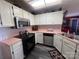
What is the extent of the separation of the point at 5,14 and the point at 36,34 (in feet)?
7.06

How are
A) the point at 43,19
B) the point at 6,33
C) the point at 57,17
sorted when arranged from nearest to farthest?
the point at 6,33, the point at 57,17, the point at 43,19

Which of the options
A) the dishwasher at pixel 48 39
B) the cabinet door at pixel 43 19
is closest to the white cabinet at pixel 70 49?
the dishwasher at pixel 48 39

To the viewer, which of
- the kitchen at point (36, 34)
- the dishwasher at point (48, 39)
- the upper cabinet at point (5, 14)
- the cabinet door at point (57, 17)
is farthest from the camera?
the dishwasher at point (48, 39)

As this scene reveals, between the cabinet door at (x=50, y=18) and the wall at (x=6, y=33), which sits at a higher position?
the cabinet door at (x=50, y=18)

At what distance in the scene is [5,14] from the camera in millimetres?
1593

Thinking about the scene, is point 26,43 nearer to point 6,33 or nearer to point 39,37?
point 6,33

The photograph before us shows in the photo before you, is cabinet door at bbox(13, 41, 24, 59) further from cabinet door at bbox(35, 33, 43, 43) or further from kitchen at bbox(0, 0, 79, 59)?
cabinet door at bbox(35, 33, 43, 43)

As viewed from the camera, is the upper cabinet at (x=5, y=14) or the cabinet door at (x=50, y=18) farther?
the cabinet door at (x=50, y=18)

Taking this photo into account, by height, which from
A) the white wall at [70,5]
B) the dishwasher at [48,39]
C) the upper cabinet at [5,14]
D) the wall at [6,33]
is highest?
the white wall at [70,5]

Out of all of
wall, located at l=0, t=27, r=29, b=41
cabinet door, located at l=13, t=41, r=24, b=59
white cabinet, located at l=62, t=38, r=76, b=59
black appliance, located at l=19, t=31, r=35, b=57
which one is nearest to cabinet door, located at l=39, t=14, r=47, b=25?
black appliance, located at l=19, t=31, r=35, b=57

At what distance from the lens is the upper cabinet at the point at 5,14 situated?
1489 millimetres

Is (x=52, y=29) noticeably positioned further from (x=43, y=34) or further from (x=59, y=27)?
(x=43, y=34)

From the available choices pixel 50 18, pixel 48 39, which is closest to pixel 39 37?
pixel 48 39

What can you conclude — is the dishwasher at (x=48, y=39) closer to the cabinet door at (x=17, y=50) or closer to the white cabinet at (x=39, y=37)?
the white cabinet at (x=39, y=37)
